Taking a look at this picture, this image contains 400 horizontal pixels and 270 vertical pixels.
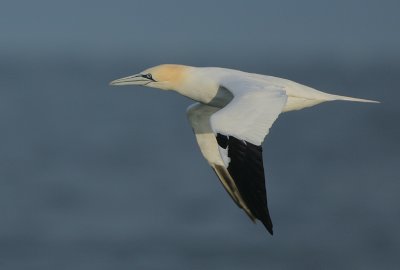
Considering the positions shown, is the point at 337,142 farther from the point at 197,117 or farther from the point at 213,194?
the point at 197,117

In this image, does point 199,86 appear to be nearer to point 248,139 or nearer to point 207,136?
point 207,136

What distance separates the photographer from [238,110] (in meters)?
15.6

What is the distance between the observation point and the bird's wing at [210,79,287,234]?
14789 mm

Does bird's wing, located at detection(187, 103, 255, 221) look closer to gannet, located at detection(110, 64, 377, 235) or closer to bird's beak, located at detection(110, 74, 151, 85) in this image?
gannet, located at detection(110, 64, 377, 235)

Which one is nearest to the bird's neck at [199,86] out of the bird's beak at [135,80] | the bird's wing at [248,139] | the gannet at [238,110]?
the gannet at [238,110]

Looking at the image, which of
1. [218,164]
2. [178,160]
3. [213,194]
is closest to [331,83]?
[178,160]

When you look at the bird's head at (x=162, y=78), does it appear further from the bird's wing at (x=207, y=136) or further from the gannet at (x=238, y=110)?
the bird's wing at (x=207, y=136)

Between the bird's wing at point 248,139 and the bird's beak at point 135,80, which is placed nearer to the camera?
the bird's wing at point 248,139

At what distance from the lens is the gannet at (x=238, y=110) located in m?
14.8

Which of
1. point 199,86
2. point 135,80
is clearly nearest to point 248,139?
point 199,86

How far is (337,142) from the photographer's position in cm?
4956

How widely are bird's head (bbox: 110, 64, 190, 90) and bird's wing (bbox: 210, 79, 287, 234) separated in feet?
5.11

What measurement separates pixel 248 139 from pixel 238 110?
2.00 ft

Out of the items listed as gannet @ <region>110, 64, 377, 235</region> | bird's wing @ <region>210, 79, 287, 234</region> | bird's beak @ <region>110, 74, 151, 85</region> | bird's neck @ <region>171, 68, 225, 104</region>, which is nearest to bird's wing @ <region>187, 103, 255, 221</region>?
gannet @ <region>110, 64, 377, 235</region>
